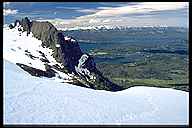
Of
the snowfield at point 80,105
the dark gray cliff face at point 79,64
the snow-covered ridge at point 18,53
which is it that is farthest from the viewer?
the dark gray cliff face at point 79,64

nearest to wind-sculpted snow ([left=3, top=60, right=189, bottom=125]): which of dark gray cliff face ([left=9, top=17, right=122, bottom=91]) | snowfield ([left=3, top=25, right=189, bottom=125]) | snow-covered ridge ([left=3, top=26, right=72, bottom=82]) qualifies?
snowfield ([left=3, top=25, right=189, bottom=125])

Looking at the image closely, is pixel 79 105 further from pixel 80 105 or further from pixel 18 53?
pixel 18 53

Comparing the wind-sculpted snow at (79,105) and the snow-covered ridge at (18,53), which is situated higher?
the snow-covered ridge at (18,53)

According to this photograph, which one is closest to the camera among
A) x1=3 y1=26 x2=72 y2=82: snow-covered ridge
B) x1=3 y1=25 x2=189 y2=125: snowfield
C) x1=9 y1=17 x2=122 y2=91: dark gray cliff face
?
x1=3 y1=25 x2=189 y2=125: snowfield

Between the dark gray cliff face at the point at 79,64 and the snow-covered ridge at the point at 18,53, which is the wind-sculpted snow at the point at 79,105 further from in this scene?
the dark gray cliff face at the point at 79,64

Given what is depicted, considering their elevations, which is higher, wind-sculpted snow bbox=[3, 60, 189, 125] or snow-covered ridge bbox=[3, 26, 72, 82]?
snow-covered ridge bbox=[3, 26, 72, 82]

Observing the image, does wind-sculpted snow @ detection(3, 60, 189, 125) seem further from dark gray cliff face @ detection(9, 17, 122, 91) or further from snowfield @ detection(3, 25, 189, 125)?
dark gray cliff face @ detection(9, 17, 122, 91)

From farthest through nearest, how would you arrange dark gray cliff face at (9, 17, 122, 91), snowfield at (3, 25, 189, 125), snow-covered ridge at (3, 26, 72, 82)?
dark gray cliff face at (9, 17, 122, 91) < snow-covered ridge at (3, 26, 72, 82) < snowfield at (3, 25, 189, 125)

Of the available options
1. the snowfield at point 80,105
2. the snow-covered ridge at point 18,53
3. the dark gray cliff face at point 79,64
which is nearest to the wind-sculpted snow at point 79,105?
the snowfield at point 80,105

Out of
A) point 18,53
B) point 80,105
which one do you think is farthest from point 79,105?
point 18,53
